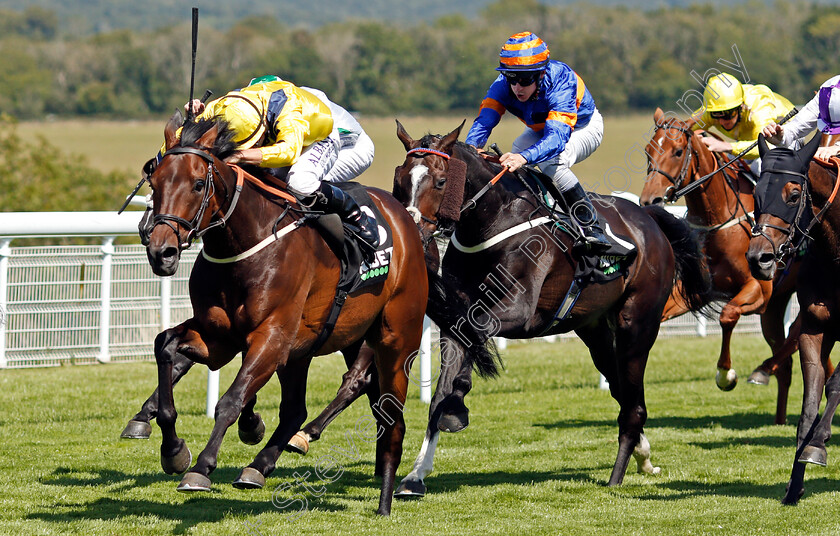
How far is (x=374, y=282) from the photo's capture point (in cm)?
480

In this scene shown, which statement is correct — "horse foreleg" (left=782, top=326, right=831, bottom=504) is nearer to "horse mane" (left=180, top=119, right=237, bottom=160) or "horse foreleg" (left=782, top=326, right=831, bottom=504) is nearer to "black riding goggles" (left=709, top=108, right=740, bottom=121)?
"horse mane" (left=180, top=119, right=237, bottom=160)

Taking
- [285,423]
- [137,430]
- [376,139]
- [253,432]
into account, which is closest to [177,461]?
[137,430]

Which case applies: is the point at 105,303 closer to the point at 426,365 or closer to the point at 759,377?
the point at 426,365

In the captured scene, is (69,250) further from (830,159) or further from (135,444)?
(830,159)

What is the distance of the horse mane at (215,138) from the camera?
409 centimetres

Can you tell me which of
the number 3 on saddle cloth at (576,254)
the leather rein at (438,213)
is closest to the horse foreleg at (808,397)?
the number 3 on saddle cloth at (576,254)

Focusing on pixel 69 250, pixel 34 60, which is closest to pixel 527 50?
pixel 69 250

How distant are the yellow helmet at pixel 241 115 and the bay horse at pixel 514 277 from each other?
0.85m

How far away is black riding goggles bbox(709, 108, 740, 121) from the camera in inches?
306

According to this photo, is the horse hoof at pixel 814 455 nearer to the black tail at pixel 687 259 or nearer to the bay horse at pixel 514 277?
the bay horse at pixel 514 277

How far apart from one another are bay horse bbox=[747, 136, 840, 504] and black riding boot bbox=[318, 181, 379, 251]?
163 centimetres

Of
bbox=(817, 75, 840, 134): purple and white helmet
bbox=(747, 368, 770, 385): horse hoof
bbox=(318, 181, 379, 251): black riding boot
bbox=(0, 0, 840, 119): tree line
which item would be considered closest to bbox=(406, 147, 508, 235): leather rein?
bbox=(318, 181, 379, 251): black riding boot

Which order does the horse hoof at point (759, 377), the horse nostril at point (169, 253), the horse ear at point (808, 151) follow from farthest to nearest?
the horse hoof at point (759, 377) → the horse ear at point (808, 151) → the horse nostril at point (169, 253)

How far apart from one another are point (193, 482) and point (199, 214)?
3.15ft
